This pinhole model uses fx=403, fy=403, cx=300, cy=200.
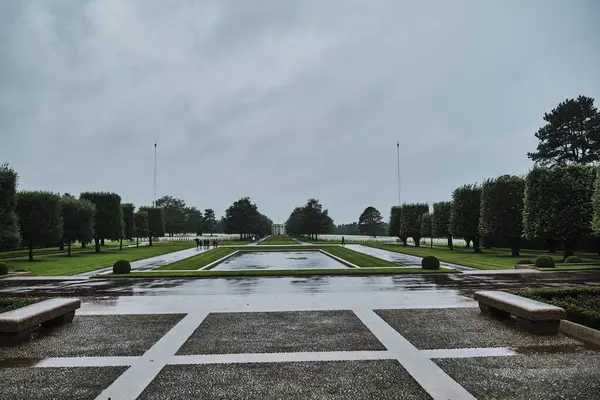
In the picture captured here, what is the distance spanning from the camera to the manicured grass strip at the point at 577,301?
27.7 feet

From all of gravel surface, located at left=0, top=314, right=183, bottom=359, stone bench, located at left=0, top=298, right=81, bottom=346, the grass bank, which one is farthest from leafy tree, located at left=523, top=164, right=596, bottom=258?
stone bench, located at left=0, top=298, right=81, bottom=346

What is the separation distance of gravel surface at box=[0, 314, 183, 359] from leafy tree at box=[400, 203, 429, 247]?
59041mm

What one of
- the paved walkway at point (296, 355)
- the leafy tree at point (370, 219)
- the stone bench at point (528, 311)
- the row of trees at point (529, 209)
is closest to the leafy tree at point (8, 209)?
the paved walkway at point (296, 355)

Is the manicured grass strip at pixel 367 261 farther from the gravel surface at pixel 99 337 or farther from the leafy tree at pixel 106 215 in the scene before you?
the leafy tree at pixel 106 215

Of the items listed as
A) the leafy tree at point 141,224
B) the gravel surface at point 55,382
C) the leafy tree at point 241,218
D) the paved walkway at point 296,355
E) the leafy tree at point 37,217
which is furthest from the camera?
the leafy tree at point 241,218

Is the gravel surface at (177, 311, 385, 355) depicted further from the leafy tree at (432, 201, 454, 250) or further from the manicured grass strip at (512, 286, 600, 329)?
the leafy tree at (432, 201, 454, 250)

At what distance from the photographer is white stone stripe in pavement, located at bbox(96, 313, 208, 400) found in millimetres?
5781

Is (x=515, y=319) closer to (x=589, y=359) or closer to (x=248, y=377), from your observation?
(x=589, y=359)

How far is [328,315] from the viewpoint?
10859 millimetres

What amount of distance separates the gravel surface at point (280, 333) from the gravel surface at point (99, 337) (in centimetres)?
99

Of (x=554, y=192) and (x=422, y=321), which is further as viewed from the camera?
(x=554, y=192)

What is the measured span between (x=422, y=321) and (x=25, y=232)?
39324 millimetres

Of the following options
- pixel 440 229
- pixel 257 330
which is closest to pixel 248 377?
pixel 257 330

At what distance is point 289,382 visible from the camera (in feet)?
20.1
